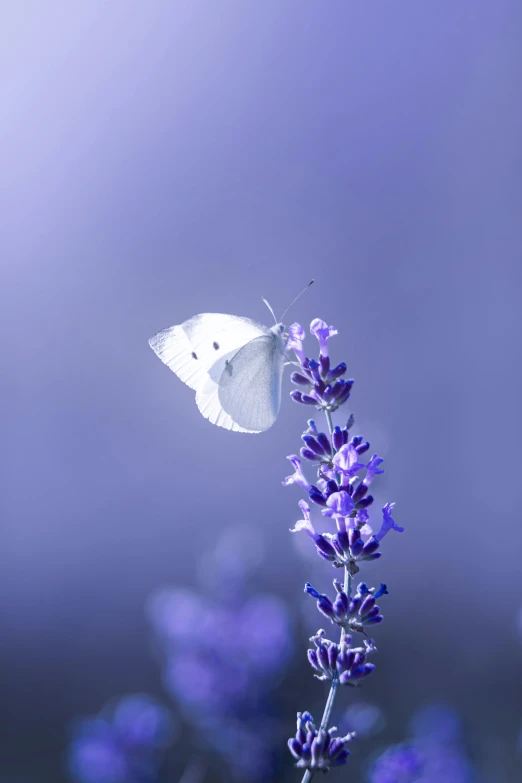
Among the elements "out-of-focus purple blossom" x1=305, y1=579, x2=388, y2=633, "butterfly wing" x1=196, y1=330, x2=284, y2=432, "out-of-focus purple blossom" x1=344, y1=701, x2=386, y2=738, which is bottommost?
"out-of-focus purple blossom" x1=344, y1=701, x2=386, y2=738

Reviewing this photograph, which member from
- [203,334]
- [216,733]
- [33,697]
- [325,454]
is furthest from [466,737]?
[33,697]

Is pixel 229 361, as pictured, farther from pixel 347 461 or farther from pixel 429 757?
pixel 429 757

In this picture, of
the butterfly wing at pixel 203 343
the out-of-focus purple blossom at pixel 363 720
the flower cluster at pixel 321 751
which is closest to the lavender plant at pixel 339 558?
the flower cluster at pixel 321 751

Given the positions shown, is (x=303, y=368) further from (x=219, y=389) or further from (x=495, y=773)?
(x=495, y=773)

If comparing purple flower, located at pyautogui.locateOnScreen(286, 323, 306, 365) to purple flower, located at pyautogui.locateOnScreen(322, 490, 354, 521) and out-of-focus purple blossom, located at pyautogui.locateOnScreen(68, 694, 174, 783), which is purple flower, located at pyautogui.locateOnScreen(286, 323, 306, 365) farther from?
out-of-focus purple blossom, located at pyautogui.locateOnScreen(68, 694, 174, 783)

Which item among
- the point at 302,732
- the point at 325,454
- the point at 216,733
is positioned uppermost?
the point at 325,454

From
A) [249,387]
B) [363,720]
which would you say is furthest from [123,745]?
[249,387]

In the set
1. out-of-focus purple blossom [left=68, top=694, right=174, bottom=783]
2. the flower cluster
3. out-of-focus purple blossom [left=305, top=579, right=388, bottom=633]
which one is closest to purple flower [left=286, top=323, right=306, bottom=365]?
out-of-focus purple blossom [left=305, top=579, right=388, bottom=633]
